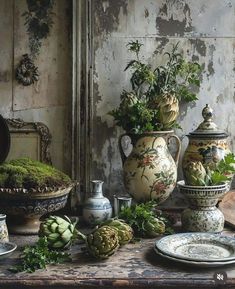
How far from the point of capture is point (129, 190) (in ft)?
5.46

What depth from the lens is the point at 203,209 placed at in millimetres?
1509

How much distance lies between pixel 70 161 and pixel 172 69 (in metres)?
0.50

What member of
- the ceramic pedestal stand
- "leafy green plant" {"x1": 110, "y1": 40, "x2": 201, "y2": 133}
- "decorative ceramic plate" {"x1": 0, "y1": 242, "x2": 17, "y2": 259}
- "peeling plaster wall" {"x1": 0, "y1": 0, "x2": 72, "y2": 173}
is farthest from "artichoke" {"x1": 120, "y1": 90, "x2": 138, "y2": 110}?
"decorative ceramic plate" {"x1": 0, "y1": 242, "x2": 17, "y2": 259}

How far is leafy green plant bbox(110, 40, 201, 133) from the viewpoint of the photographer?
164 cm

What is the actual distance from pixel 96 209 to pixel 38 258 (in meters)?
0.39

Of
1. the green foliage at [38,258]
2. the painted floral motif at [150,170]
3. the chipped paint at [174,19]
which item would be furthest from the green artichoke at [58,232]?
the chipped paint at [174,19]

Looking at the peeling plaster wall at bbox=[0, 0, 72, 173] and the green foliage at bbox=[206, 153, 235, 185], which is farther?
the peeling plaster wall at bbox=[0, 0, 72, 173]

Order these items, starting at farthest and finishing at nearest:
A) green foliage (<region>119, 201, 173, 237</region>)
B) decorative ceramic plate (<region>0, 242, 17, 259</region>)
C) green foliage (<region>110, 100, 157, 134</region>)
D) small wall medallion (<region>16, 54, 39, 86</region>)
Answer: small wall medallion (<region>16, 54, 39, 86</region>) < green foliage (<region>110, 100, 157, 134</region>) < green foliage (<region>119, 201, 173, 237</region>) < decorative ceramic plate (<region>0, 242, 17, 259</region>)

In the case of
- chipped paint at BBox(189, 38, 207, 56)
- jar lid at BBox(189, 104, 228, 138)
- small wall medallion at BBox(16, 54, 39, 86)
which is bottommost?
jar lid at BBox(189, 104, 228, 138)

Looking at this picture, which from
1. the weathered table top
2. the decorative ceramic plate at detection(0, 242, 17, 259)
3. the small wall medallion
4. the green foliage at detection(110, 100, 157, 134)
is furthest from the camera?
the small wall medallion

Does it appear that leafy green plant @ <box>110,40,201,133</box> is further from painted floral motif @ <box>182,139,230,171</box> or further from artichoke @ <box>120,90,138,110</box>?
painted floral motif @ <box>182,139,230,171</box>

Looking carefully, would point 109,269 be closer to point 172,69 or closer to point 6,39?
point 172,69

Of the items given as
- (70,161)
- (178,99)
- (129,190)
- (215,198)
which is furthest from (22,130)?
(215,198)

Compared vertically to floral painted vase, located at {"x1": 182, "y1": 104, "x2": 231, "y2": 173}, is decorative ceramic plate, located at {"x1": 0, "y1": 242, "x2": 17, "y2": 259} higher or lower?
lower
